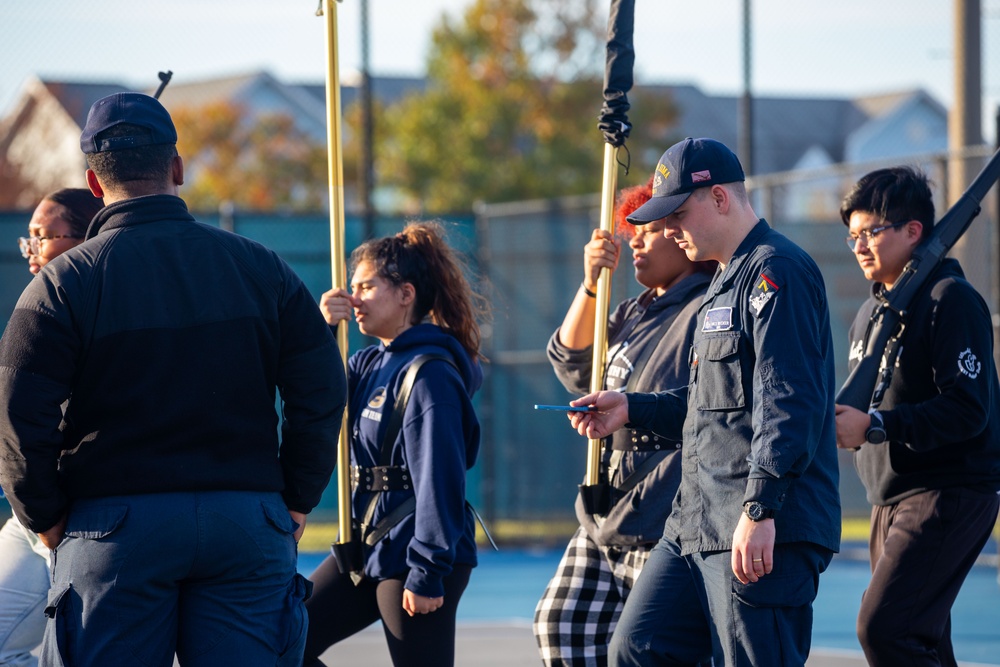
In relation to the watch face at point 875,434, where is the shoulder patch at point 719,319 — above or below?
above

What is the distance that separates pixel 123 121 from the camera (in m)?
3.64

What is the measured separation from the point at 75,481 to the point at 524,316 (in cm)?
843

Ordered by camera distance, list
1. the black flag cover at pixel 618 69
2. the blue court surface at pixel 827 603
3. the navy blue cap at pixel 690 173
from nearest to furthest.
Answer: the navy blue cap at pixel 690 173 → the black flag cover at pixel 618 69 → the blue court surface at pixel 827 603

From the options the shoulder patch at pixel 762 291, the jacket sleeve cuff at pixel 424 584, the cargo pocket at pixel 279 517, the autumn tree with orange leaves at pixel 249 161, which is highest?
the autumn tree with orange leaves at pixel 249 161

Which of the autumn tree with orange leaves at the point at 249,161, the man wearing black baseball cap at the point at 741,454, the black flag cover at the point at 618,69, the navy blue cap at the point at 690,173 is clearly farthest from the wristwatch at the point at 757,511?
the autumn tree with orange leaves at the point at 249,161

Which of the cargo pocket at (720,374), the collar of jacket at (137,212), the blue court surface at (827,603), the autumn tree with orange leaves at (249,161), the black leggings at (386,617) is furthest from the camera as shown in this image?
the autumn tree with orange leaves at (249,161)

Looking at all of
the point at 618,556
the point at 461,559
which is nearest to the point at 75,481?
the point at 461,559

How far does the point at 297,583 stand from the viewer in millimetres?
3771

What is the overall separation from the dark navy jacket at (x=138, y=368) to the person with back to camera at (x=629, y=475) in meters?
1.54

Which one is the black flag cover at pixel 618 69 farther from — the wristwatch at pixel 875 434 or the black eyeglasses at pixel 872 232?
the wristwatch at pixel 875 434

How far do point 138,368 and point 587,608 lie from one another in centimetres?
204

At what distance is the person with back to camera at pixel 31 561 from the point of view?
14.8ft

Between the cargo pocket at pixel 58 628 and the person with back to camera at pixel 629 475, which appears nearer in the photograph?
the cargo pocket at pixel 58 628

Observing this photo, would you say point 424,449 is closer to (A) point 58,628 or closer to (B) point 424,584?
(B) point 424,584
